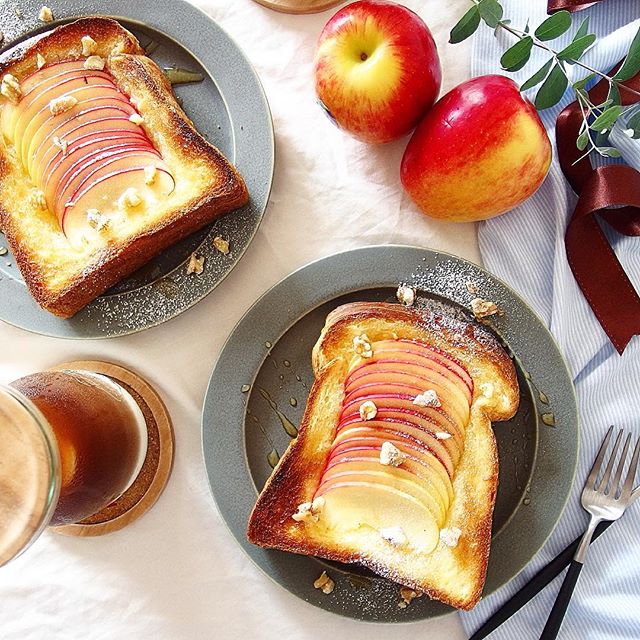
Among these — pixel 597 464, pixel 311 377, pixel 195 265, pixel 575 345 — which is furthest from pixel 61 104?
pixel 597 464

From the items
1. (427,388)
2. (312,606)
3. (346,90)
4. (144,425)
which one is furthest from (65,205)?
(312,606)

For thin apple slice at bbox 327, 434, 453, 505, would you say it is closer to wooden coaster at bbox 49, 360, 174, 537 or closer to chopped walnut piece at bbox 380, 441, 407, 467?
chopped walnut piece at bbox 380, 441, 407, 467

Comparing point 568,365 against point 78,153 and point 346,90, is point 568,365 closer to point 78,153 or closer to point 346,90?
point 346,90

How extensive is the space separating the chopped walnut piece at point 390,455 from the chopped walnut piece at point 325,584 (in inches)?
12.9

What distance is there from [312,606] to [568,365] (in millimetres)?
783

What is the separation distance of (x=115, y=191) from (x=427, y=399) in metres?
0.78

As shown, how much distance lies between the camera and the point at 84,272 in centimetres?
156

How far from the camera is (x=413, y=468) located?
148cm

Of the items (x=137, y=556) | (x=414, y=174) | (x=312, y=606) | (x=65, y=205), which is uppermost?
(x=65, y=205)

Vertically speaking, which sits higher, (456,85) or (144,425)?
(456,85)

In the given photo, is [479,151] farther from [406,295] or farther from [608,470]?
[608,470]

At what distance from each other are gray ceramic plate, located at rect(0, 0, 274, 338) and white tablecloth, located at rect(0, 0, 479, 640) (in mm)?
89

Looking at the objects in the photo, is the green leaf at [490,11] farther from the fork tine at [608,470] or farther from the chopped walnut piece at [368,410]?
the fork tine at [608,470]

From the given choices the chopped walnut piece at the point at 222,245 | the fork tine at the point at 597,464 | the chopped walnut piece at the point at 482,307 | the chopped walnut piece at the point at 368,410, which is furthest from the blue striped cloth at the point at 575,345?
the chopped walnut piece at the point at 222,245
